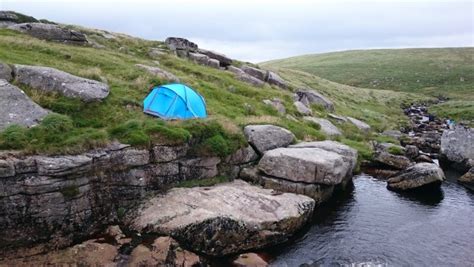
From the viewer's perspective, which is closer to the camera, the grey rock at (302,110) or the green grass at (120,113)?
the green grass at (120,113)

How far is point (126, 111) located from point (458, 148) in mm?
34596

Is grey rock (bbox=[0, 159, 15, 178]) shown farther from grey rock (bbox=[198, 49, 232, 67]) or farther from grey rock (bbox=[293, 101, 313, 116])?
grey rock (bbox=[198, 49, 232, 67])

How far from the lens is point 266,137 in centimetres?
3472

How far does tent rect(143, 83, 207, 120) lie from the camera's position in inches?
1304

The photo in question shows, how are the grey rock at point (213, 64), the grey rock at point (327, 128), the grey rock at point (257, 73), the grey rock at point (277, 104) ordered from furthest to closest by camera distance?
1. the grey rock at point (257, 73)
2. the grey rock at point (213, 64)
3. the grey rock at point (277, 104)
4. the grey rock at point (327, 128)

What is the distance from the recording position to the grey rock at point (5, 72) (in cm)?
2986

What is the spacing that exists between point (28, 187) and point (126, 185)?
566 centimetres

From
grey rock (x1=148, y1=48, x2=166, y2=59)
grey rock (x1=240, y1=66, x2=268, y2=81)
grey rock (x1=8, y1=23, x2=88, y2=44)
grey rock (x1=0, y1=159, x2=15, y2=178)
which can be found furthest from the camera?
grey rock (x1=240, y1=66, x2=268, y2=81)

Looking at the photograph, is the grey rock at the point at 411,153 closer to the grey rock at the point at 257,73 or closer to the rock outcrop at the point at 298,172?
the rock outcrop at the point at 298,172

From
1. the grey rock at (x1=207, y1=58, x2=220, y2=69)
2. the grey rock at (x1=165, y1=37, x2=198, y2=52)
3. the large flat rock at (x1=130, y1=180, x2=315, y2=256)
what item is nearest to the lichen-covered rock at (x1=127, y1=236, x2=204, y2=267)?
the large flat rock at (x1=130, y1=180, x2=315, y2=256)

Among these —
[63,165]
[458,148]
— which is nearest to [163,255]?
[63,165]

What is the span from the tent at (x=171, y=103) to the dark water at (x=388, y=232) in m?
12.7

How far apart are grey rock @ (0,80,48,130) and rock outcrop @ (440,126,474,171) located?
129 feet

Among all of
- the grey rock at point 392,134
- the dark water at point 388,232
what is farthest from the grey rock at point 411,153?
the grey rock at point 392,134
